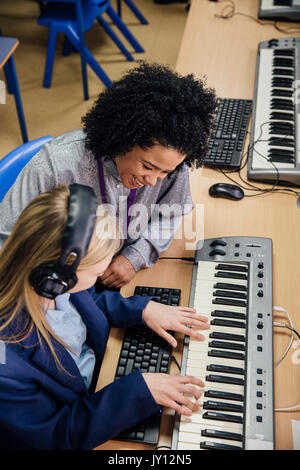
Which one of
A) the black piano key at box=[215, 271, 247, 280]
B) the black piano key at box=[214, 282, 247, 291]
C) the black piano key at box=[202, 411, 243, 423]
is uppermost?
the black piano key at box=[215, 271, 247, 280]

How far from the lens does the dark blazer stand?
88 cm

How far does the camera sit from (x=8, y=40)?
2.27 metres

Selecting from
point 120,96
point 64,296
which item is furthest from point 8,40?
point 64,296

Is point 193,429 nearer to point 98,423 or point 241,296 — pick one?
point 98,423

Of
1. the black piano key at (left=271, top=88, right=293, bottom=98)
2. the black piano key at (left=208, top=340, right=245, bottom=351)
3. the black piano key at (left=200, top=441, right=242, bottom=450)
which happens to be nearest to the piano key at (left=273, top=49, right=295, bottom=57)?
the black piano key at (left=271, top=88, right=293, bottom=98)

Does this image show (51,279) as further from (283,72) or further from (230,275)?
(283,72)

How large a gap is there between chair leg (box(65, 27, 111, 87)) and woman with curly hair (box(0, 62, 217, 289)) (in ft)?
5.92

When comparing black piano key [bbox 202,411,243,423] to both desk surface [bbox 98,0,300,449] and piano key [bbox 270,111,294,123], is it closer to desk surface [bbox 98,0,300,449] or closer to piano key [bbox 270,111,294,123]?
desk surface [bbox 98,0,300,449]

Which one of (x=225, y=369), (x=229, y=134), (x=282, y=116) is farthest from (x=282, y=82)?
(x=225, y=369)

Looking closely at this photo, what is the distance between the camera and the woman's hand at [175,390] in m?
0.96

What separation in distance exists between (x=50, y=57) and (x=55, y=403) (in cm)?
260

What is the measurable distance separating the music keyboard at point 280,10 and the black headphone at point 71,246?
1773mm

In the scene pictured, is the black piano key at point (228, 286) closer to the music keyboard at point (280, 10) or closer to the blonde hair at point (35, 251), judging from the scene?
the blonde hair at point (35, 251)

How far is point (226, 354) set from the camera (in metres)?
1.05
